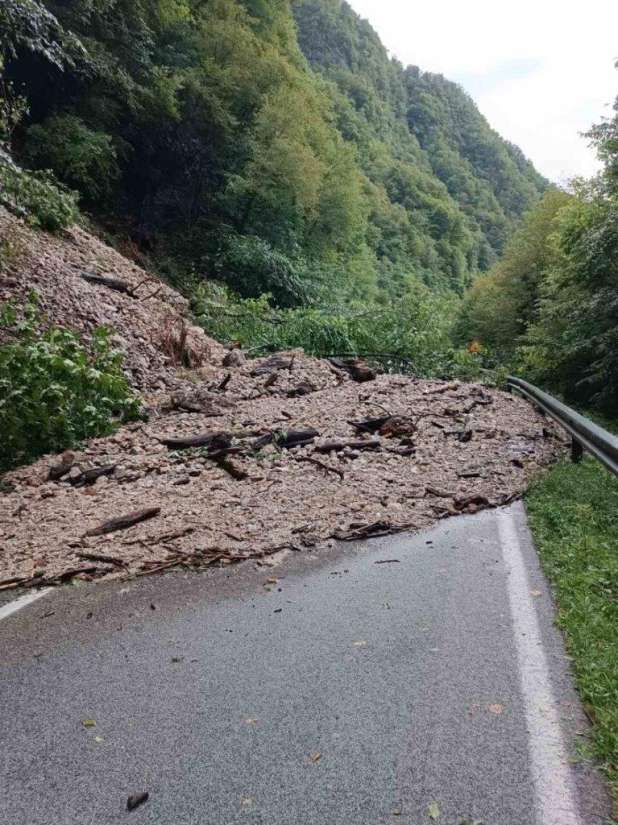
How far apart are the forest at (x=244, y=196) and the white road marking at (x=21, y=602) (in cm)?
609

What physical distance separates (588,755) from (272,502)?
346cm

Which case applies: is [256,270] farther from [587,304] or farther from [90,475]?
[90,475]

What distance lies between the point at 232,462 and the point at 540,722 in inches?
173

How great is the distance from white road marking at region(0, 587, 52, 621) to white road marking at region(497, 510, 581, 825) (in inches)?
116

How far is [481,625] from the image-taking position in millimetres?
3012

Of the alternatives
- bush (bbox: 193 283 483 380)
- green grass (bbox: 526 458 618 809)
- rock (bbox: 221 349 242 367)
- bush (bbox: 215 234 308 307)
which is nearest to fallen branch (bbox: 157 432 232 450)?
green grass (bbox: 526 458 618 809)

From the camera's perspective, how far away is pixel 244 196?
2622 cm

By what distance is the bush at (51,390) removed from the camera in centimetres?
657

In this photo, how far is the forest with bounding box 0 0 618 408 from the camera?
13.0 meters

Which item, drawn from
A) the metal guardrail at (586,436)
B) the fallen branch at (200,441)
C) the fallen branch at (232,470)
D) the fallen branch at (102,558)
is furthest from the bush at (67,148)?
the fallen branch at (102,558)

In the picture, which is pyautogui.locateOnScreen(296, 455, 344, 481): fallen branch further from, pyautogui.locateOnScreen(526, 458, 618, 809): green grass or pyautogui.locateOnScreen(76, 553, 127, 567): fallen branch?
pyautogui.locateOnScreen(76, 553, 127, 567): fallen branch

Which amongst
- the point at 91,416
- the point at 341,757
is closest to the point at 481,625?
the point at 341,757

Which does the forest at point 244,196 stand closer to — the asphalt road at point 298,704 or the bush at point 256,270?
the bush at point 256,270

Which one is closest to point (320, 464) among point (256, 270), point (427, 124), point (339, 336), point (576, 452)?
point (576, 452)
